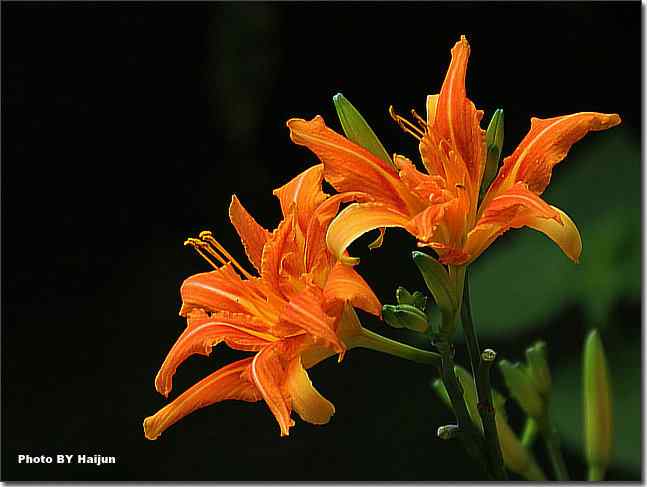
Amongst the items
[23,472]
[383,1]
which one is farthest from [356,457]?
[383,1]

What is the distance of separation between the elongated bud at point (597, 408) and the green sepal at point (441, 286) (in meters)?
0.26

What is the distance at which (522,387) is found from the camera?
889 millimetres

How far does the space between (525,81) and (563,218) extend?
4.06 ft

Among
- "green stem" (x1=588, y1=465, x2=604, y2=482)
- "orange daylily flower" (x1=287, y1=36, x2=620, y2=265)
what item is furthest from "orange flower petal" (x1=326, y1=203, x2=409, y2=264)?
"green stem" (x1=588, y1=465, x2=604, y2=482)

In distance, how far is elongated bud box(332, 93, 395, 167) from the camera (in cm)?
74

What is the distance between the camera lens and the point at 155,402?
1.88 meters

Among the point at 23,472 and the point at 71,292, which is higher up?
the point at 71,292

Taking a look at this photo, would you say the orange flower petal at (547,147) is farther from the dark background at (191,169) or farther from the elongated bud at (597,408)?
the dark background at (191,169)

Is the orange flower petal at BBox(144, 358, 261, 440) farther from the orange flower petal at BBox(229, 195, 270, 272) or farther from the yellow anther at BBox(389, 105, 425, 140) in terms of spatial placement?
the yellow anther at BBox(389, 105, 425, 140)

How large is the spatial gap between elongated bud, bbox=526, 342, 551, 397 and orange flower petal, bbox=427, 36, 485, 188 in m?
0.24

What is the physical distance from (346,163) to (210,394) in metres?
0.22

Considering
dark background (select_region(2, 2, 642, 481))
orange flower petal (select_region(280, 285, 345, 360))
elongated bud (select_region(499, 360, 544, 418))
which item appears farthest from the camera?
dark background (select_region(2, 2, 642, 481))

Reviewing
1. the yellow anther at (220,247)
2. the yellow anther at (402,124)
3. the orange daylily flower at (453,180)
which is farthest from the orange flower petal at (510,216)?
the yellow anther at (220,247)

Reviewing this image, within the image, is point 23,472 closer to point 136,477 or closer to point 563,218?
point 136,477
